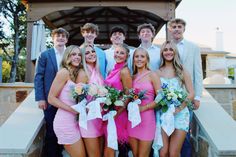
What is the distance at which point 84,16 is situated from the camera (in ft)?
34.1

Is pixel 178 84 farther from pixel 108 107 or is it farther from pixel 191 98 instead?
pixel 108 107

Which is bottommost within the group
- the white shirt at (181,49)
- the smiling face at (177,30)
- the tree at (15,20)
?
the white shirt at (181,49)

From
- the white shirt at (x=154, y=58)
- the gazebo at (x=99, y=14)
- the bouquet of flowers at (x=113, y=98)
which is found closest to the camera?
the bouquet of flowers at (x=113, y=98)

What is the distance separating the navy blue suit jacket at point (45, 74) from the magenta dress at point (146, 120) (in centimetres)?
106

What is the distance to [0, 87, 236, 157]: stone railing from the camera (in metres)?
3.14

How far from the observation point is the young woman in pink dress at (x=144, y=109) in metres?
3.21

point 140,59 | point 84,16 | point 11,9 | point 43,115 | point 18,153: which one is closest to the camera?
point 18,153

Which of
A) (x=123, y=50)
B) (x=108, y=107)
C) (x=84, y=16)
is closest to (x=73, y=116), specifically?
(x=108, y=107)

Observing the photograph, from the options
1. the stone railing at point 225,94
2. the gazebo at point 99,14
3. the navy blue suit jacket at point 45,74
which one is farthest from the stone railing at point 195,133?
the gazebo at point 99,14

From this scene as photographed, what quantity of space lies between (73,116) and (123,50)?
2.86 ft

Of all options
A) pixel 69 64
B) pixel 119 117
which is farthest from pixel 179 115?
pixel 69 64

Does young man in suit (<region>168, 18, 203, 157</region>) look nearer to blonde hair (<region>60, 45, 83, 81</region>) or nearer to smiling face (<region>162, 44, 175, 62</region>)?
smiling face (<region>162, 44, 175, 62</region>)

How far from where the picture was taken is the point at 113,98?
3107 millimetres

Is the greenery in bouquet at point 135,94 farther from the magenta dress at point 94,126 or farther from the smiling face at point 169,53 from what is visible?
the smiling face at point 169,53
